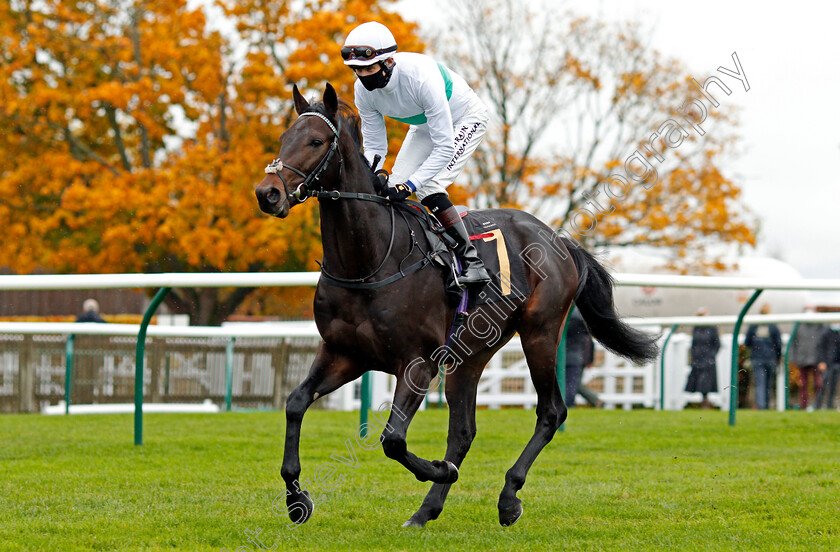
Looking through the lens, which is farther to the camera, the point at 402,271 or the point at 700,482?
the point at 700,482

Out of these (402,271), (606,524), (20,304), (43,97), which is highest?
(43,97)

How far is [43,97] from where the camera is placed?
1838 centimetres

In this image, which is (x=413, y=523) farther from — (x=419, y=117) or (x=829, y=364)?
(x=829, y=364)

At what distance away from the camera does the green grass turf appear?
14.0 ft

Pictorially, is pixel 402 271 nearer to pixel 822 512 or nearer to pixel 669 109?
pixel 822 512

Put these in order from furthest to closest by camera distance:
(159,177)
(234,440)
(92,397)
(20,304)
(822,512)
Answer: (20,304) → (159,177) → (92,397) → (234,440) → (822,512)

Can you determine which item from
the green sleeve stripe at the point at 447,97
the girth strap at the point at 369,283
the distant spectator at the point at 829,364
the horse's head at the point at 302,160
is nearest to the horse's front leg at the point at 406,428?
the girth strap at the point at 369,283

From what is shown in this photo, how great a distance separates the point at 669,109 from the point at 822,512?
2126cm

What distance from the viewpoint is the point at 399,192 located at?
477cm

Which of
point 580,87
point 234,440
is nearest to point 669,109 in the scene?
point 580,87

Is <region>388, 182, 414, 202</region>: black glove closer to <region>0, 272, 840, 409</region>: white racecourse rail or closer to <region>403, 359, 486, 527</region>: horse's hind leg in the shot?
<region>403, 359, 486, 527</region>: horse's hind leg

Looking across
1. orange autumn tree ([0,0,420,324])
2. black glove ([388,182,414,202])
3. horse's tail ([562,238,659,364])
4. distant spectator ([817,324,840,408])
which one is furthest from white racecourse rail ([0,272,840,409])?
orange autumn tree ([0,0,420,324])

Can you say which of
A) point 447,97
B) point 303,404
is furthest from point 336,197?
point 447,97

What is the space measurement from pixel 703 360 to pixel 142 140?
1213 centimetres
